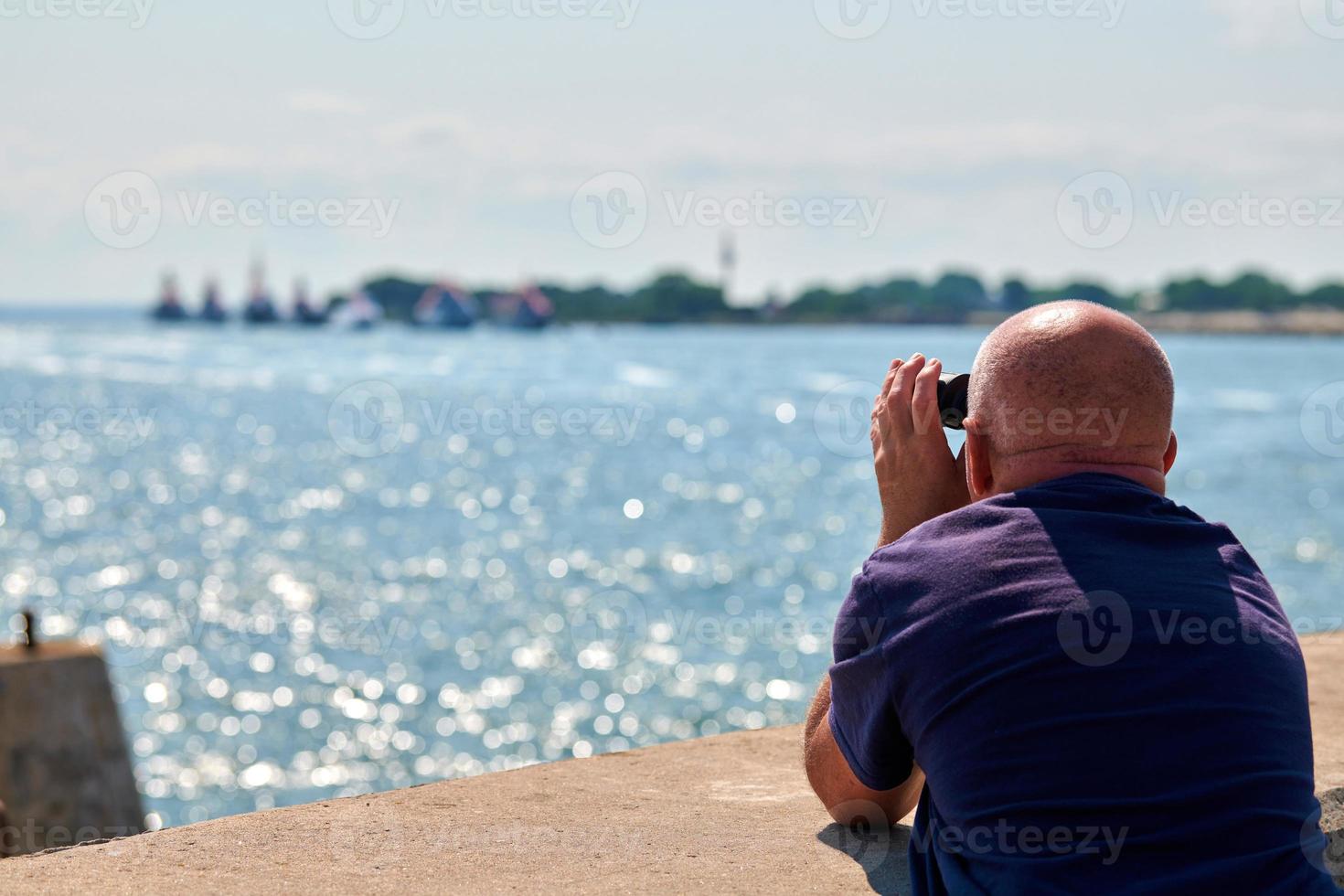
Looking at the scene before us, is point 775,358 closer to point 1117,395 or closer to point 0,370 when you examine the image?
point 0,370

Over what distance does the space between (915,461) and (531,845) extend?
1.13 metres

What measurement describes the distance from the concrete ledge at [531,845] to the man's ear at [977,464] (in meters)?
0.82

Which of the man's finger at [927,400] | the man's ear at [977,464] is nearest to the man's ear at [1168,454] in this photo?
the man's ear at [977,464]

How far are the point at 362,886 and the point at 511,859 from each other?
322mm

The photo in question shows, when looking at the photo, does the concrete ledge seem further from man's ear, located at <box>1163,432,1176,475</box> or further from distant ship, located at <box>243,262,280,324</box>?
distant ship, located at <box>243,262,280,324</box>

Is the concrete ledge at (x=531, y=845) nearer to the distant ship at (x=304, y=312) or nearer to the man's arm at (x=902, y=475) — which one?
the man's arm at (x=902, y=475)

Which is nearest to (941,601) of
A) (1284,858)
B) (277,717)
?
(1284,858)

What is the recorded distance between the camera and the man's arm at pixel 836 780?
2791 millimetres

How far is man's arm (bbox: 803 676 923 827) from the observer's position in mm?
2791

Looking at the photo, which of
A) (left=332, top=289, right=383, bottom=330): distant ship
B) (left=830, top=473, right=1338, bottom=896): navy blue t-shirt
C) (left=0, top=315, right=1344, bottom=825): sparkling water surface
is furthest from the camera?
(left=332, top=289, right=383, bottom=330): distant ship
